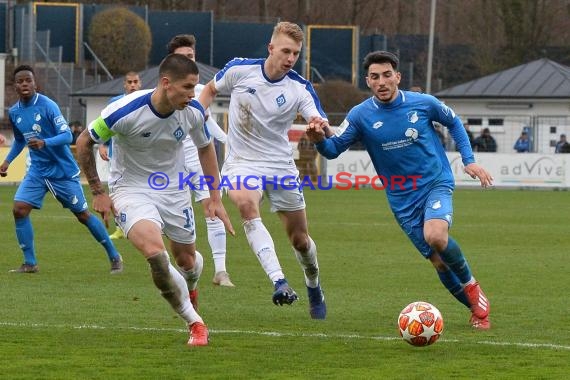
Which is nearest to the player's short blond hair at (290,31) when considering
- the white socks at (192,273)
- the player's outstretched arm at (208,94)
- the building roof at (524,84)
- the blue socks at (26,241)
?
the player's outstretched arm at (208,94)

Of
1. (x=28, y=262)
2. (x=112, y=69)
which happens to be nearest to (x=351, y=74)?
(x=112, y=69)

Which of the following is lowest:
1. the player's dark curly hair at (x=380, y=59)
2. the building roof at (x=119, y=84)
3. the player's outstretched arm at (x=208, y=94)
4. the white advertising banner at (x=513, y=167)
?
the white advertising banner at (x=513, y=167)

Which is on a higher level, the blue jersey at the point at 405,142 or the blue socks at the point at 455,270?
the blue jersey at the point at 405,142

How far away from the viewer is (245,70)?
10.4 meters

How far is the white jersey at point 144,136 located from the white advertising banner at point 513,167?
25382 millimetres

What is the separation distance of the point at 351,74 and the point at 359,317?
5077cm

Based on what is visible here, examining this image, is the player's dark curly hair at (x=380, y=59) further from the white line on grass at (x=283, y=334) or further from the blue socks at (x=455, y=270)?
the white line on grass at (x=283, y=334)

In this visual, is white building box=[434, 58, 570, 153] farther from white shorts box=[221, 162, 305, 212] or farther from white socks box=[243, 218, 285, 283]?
white socks box=[243, 218, 285, 283]

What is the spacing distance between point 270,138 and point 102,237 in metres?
4.06

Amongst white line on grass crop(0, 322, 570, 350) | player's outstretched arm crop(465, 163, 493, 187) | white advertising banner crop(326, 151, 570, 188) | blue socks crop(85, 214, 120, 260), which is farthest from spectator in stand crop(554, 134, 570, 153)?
white line on grass crop(0, 322, 570, 350)

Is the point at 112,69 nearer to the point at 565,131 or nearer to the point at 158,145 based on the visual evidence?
the point at 565,131

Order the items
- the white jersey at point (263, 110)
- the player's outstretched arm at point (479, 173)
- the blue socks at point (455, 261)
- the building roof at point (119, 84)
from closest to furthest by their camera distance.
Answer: the player's outstretched arm at point (479, 173), the blue socks at point (455, 261), the white jersey at point (263, 110), the building roof at point (119, 84)

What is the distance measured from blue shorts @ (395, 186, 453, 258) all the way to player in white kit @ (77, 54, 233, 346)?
1513 millimetres

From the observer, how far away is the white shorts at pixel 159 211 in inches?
336
